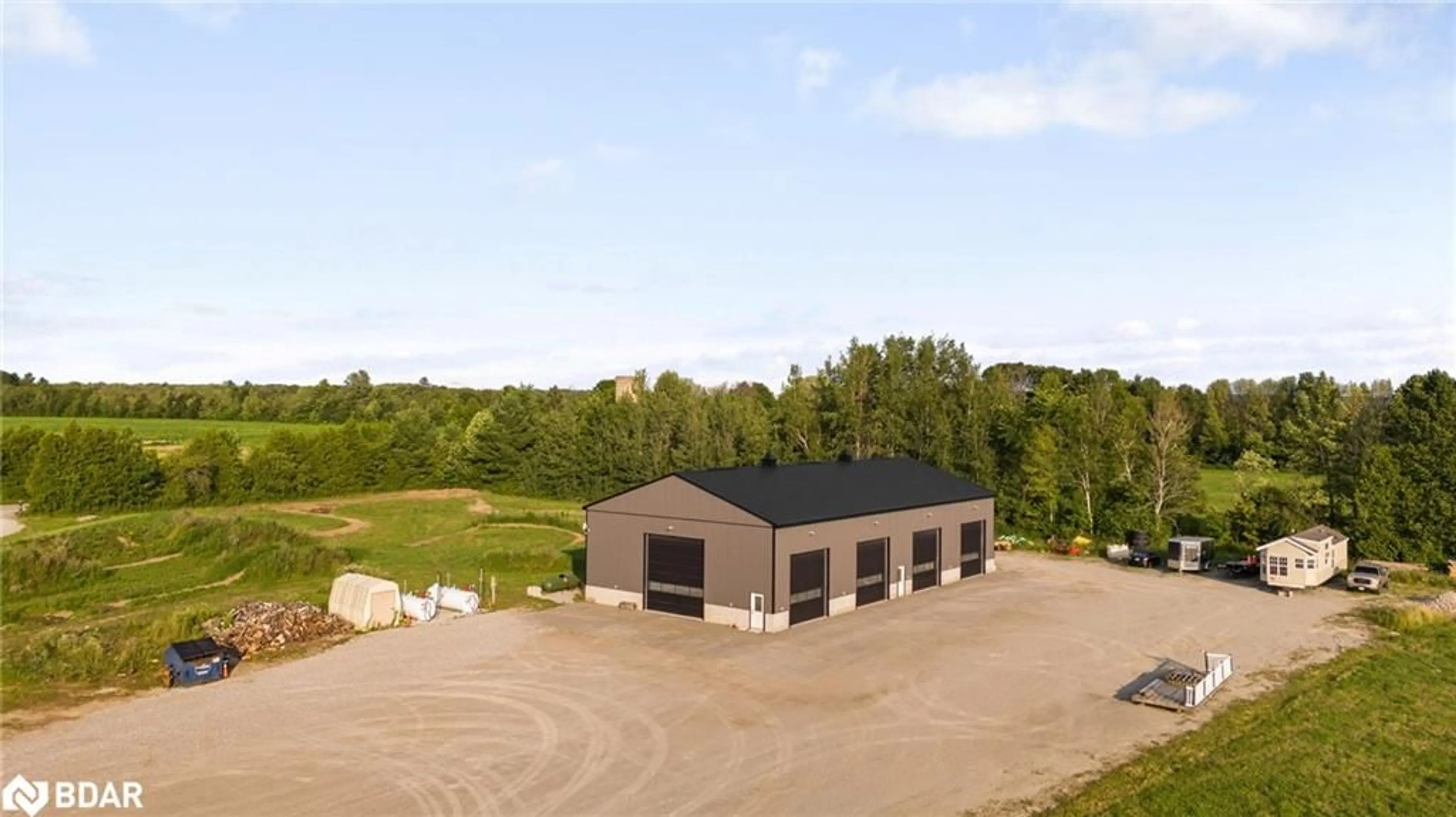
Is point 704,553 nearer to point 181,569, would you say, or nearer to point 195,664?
point 195,664

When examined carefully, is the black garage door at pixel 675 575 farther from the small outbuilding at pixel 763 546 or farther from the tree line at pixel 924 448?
the tree line at pixel 924 448

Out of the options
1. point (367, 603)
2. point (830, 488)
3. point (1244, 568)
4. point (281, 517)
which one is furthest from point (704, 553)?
point (281, 517)

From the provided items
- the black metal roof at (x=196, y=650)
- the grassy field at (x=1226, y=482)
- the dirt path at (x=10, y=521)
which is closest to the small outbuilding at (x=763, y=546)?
the black metal roof at (x=196, y=650)

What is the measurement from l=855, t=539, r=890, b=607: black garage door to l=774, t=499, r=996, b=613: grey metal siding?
27 centimetres

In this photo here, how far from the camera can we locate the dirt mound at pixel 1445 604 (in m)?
33.7

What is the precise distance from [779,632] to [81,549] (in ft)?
133

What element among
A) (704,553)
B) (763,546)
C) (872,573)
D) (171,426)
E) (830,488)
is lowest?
(872,573)

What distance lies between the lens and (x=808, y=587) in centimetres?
3359

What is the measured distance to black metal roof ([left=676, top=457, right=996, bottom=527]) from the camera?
3425 centimetres

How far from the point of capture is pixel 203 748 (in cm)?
2011

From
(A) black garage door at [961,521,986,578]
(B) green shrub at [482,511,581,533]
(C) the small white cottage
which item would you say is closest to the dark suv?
(C) the small white cottage

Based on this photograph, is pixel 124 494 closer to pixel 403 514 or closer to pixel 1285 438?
pixel 403 514

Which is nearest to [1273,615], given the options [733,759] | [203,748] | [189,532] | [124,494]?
[733,759]

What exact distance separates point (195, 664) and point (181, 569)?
2526 cm
